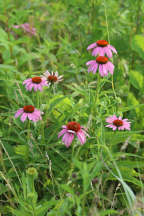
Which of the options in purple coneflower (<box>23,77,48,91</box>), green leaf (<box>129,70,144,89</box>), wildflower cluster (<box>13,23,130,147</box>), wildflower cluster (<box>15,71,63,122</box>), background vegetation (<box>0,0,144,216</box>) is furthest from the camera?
green leaf (<box>129,70,144,89</box>)

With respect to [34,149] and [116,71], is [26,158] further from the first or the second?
[116,71]

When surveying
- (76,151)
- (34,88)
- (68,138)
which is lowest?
(76,151)

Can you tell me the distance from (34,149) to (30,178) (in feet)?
0.99

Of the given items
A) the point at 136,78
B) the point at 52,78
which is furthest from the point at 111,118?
the point at 136,78

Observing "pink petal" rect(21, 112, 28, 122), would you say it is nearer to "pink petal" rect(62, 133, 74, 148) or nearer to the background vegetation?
the background vegetation

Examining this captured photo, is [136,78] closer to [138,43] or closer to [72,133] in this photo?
[138,43]

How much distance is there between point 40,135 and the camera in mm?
1401

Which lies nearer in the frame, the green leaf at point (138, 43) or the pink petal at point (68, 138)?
the pink petal at point (68, 138)

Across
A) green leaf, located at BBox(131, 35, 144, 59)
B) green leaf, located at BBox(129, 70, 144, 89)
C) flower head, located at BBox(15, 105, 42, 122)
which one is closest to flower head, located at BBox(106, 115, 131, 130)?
flower head, located at BBox(15, 105, 42, 122)

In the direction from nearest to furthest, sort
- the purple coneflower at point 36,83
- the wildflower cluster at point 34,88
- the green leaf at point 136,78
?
the wildflower cluster at point 34,88 < the purple coneflower at point 36,83 < the green leaf at point 136,78

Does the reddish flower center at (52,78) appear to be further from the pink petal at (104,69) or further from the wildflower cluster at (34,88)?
the pink petal at (104,69)

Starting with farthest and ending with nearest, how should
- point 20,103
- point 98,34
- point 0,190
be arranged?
point 98,34
point 20,103
point 0,190

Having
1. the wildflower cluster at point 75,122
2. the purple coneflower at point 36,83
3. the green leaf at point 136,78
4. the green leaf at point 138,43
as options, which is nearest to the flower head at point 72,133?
the wildflower cluster at point 75,122

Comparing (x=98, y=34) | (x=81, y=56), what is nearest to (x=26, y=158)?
(x=81, y=56)
